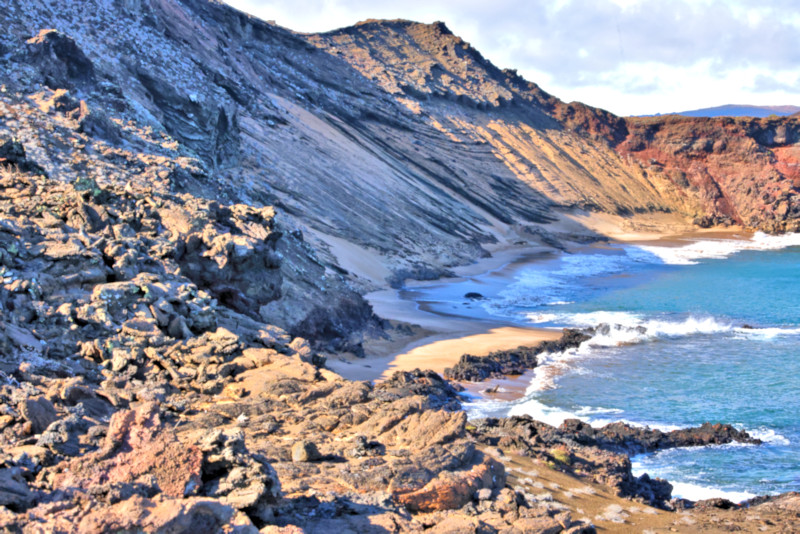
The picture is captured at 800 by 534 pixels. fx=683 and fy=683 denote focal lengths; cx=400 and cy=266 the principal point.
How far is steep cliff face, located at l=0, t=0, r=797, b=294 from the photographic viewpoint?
21.5 m

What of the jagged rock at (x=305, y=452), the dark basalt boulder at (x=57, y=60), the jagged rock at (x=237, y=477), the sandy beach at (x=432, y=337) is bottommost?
the sandy beach at (x=432, y=337)

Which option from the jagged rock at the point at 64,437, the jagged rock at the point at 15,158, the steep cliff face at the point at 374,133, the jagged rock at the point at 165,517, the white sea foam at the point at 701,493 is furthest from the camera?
the steep cliff face at the point at 374,133

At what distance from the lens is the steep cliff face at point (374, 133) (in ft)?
70.6

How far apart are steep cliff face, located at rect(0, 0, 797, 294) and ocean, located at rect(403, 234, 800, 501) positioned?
5756 mm

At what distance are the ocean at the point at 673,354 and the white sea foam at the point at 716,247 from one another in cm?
408

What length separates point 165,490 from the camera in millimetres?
5172

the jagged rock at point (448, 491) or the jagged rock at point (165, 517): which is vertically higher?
the jagged rock at point (165, 517)

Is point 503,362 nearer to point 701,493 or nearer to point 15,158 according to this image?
point 701,493

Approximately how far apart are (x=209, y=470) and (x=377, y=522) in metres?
1.48

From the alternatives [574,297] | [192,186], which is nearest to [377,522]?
[192,186]

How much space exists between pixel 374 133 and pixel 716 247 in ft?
90.5

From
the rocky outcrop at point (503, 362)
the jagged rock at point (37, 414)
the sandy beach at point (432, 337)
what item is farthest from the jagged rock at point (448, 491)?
the rocky outcrop at point (503, 362)

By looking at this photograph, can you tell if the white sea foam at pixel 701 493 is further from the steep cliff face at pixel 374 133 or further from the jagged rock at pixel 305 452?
the steep cliff face at pixel 374 133

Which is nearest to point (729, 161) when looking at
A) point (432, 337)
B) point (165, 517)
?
point (432, 337)
